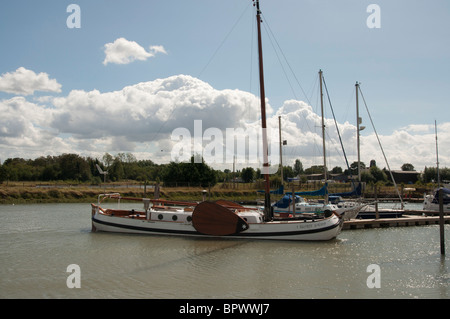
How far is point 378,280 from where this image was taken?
13711mm

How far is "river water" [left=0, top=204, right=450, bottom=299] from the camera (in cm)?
1266

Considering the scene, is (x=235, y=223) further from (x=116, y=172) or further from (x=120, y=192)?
(x=116, y=172)

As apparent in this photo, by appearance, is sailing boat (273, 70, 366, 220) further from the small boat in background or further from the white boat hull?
the small boat in background

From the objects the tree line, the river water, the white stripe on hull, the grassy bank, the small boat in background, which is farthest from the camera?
the tree line

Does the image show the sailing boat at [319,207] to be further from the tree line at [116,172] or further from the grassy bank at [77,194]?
the grassy bank at [77,194]

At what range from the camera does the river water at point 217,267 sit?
499 inches

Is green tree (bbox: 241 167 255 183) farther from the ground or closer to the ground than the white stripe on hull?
farther from the ground

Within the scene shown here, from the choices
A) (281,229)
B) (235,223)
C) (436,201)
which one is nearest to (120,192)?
(235,223)

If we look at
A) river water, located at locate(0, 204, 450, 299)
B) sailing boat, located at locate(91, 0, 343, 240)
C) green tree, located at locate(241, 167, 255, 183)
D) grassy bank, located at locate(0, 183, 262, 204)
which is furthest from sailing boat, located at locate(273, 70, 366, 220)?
green tree, located at locate(241, 167, 255, 183)

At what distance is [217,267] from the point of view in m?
15.8

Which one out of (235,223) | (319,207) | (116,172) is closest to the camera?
(235,223)

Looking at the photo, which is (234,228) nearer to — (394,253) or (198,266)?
(198,266)
